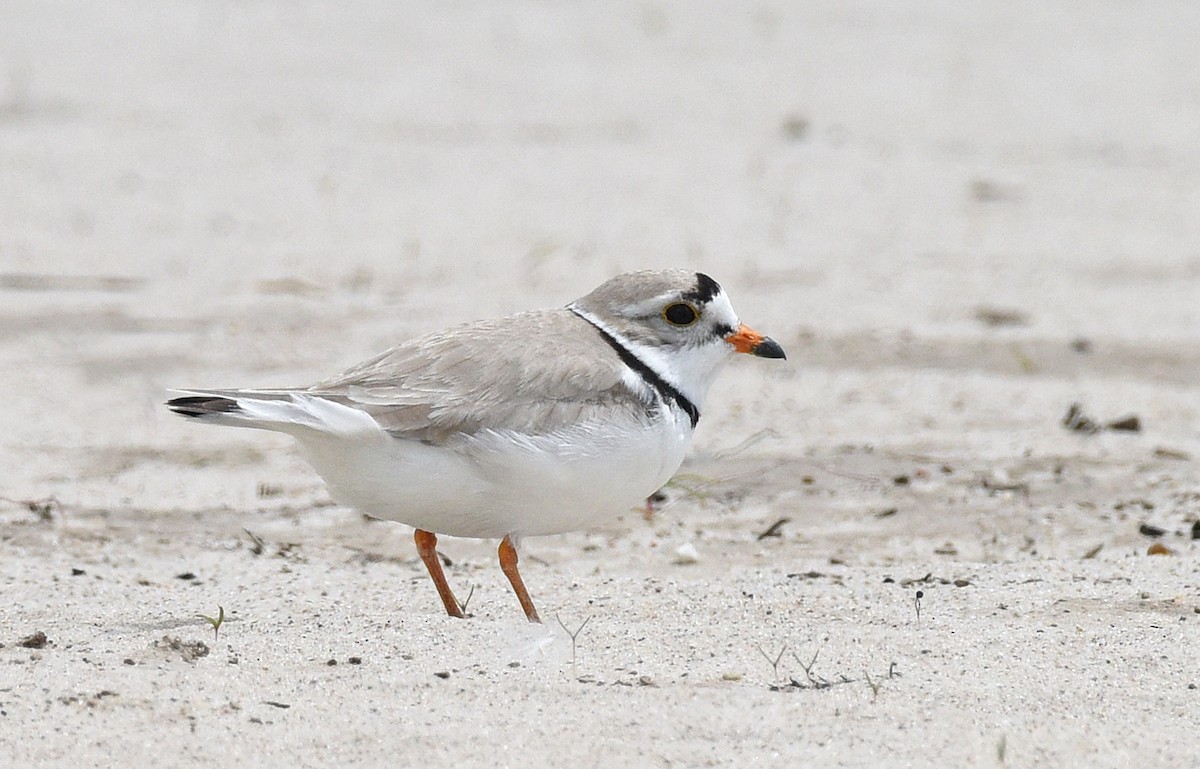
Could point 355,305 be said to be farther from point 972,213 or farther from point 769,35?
point 769,35

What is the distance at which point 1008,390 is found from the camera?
7.70m

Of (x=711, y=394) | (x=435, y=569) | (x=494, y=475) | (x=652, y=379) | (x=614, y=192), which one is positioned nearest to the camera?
(x=494, y=475)

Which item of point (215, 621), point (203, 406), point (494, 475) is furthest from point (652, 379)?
point (215, 621)

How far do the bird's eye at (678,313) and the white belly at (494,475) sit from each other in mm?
489

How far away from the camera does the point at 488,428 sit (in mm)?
4645

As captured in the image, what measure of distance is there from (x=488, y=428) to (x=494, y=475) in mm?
133

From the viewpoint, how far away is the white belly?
181 inches

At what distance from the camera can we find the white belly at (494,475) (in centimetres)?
461

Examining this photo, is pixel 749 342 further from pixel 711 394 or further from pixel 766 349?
pixel 711 394

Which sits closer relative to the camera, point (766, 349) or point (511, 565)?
point (511, 565)

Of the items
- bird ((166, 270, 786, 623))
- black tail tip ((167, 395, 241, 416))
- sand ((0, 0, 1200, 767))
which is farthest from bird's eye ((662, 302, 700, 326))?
black tail tip ((167, 395, 241, 416))

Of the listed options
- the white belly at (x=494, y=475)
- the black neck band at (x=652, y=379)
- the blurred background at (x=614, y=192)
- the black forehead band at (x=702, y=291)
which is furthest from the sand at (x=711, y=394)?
the black forehead band at (x=702, y=291)

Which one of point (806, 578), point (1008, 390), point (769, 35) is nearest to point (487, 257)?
point (1008, 390)

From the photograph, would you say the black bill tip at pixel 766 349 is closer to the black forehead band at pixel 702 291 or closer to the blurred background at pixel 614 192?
the black forehead band at pixel 702 291
